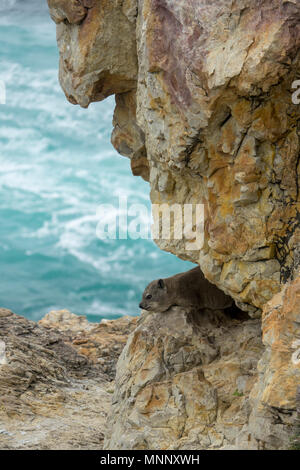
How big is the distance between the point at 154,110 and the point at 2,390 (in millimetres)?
7121

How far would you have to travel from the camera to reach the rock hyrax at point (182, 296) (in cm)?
985

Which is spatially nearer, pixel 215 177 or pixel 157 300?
pixel 215 177

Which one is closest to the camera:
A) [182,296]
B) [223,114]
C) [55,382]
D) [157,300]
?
[223,114]

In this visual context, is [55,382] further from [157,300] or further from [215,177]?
[215,177]

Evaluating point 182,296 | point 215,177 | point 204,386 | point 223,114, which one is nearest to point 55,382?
point 182,296

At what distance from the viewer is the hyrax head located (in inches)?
386

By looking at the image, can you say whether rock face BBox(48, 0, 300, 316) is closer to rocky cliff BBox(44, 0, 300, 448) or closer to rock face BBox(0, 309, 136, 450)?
rocky cliff BBox(44, 0, 300, 448)

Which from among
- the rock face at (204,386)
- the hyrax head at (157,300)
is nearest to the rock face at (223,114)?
the rock face at (204,386)

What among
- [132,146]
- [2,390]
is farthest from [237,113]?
[2,390]

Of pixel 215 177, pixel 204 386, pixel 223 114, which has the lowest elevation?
pixel 204 386

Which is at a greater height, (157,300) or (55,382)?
(157,300)

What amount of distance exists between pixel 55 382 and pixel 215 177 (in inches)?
306

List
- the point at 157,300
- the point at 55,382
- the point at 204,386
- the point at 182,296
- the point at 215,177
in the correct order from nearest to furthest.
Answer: the point at 215,177, the point at 204,386, the point at 157,300, the point at 182,296, the point at 55,382

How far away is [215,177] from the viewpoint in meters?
7.50
